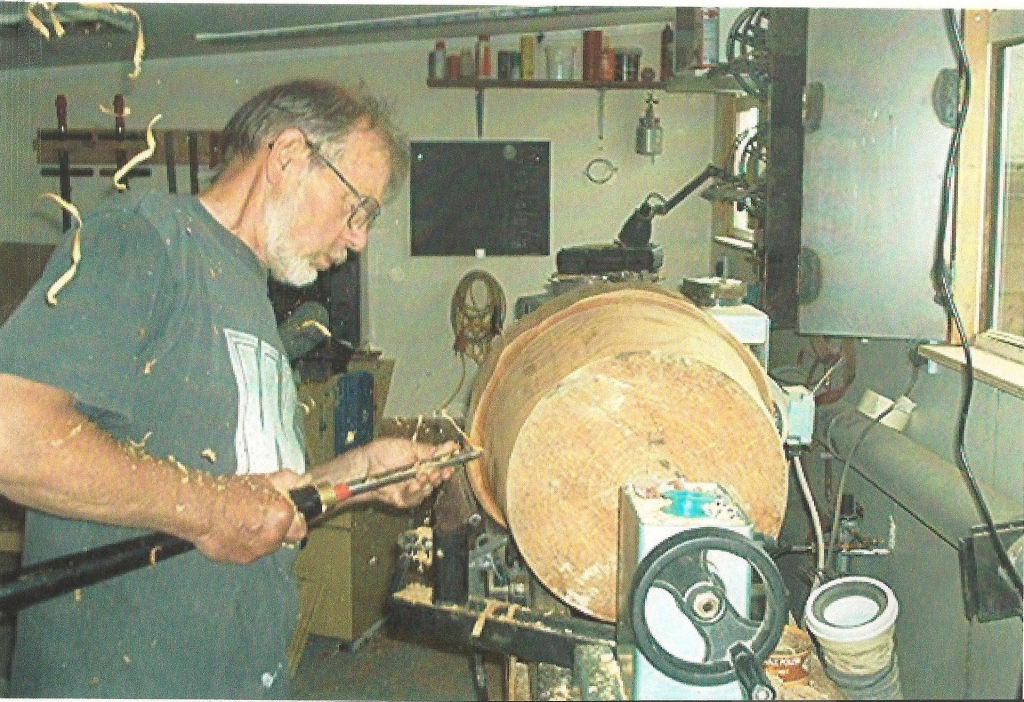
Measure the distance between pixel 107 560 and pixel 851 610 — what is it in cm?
104

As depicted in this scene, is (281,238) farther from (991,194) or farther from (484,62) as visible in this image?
(484,62)

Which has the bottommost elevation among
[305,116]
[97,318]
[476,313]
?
[476,313]

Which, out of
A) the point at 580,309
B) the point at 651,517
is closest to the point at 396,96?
the point at 580,309

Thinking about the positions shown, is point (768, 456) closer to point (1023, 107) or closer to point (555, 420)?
point (555, 420)

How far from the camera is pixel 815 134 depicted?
2.48 metres

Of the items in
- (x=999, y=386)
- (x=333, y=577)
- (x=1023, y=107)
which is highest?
(x=1023, y=107)

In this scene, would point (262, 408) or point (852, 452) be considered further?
point (852, 452)

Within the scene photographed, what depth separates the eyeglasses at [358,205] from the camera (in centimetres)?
162

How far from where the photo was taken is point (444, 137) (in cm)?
538

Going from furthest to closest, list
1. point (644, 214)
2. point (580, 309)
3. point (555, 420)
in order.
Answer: point (644, 214), point (580, 309), point (555, 420)

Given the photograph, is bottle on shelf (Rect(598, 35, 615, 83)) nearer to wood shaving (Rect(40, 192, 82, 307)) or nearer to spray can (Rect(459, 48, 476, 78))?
spray can (Rect(459, 48, 476, 78))

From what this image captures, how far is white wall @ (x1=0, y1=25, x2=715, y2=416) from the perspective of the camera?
523 cm

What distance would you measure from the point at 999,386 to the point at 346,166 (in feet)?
4.41

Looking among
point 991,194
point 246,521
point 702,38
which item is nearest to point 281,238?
point 246,521
